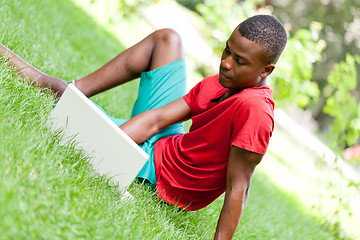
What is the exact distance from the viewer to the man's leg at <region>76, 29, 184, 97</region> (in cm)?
279

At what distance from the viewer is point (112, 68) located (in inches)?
112

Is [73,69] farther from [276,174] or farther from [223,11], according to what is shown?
[223,11]

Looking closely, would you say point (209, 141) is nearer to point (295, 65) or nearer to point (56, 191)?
point (56, 191)

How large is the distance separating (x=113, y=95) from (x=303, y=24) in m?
13.3

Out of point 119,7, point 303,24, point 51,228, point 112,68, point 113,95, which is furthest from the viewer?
point 303,24

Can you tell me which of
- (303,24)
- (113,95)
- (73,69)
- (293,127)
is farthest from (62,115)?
(303,24)

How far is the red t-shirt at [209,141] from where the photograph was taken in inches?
79.7

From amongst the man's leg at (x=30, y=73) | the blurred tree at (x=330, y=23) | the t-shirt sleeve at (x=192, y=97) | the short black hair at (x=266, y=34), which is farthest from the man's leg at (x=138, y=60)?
the blurred tree at (x=330, y=23)

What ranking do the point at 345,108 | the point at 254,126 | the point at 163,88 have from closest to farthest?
the point at 254,126 < the point at 163,88 < the point at 345,108

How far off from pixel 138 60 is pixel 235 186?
1.15 m

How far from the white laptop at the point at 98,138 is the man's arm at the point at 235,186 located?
405mm

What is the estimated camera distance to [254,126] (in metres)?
2.00

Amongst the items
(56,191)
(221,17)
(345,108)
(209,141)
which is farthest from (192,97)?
(221,17)

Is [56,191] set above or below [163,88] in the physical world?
above
